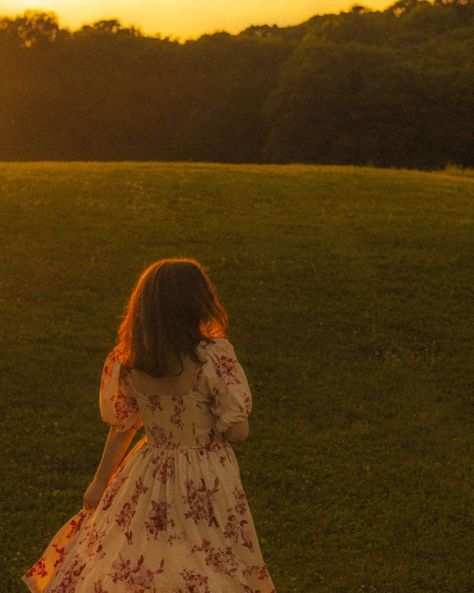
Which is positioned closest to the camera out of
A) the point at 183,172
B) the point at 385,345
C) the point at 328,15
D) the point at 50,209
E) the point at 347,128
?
the point at 385,345

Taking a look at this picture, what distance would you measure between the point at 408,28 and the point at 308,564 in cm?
6056

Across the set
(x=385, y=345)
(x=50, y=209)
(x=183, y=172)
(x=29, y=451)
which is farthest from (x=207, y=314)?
(x=183, y=172)

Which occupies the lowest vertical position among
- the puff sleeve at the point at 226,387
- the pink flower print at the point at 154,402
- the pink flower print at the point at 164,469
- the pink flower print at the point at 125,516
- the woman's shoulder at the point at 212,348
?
the pink flower print at the point at 125,516

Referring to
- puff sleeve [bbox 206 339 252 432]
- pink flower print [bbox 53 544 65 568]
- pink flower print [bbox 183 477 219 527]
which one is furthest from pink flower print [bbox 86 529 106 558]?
puff sleeve [bbox 206 339 252 432]

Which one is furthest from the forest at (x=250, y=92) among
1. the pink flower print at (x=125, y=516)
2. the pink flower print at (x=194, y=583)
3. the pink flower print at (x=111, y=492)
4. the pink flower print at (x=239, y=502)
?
the pink flower print at (x=194, y=583)

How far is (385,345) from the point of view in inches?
460

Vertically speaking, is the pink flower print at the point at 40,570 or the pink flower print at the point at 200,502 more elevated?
the pink flower print at the point at 200,502

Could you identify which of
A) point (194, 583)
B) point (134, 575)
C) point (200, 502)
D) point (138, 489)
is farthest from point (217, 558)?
point (138, 489)

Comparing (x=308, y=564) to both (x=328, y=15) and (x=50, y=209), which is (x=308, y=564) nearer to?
(x=50, y=209)

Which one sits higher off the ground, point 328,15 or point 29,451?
point 328,15

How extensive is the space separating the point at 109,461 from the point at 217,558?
2.45 feet

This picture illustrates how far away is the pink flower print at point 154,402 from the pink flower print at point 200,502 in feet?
1.30

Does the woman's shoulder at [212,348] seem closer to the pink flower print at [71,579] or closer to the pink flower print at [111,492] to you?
the pink flower print at [111,492]

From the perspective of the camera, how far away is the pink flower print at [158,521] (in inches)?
178
